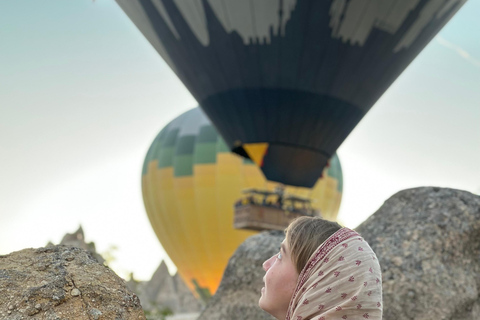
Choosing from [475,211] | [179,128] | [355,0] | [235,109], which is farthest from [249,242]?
[179,128]

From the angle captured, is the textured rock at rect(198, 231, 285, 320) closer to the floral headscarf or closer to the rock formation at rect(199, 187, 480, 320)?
the rock formation at rect(199, 187, 480, 320)

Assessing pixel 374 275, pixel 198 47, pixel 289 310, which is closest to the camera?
pixel 374 275

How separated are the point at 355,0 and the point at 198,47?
12.2 ft

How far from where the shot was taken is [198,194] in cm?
2362

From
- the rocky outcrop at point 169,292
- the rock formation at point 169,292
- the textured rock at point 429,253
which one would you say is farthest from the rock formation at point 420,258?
the rocky outcrop at point 169,292

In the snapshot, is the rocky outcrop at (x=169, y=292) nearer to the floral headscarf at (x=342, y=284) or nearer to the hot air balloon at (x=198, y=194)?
the hot air balloon at (x=198, y=194)

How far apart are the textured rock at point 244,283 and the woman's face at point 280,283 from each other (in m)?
2.61

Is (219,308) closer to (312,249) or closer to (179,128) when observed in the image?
(312,249)

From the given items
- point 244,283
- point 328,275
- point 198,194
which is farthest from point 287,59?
point 328,275

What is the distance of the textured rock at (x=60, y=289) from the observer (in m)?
1.94

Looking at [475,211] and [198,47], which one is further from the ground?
[198,47]

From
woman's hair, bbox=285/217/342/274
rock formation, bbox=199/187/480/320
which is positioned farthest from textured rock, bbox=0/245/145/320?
rock formation, bbox=199/187/480/320

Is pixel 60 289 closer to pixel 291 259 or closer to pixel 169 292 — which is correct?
pixel 291 259

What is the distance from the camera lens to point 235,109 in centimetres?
1582
